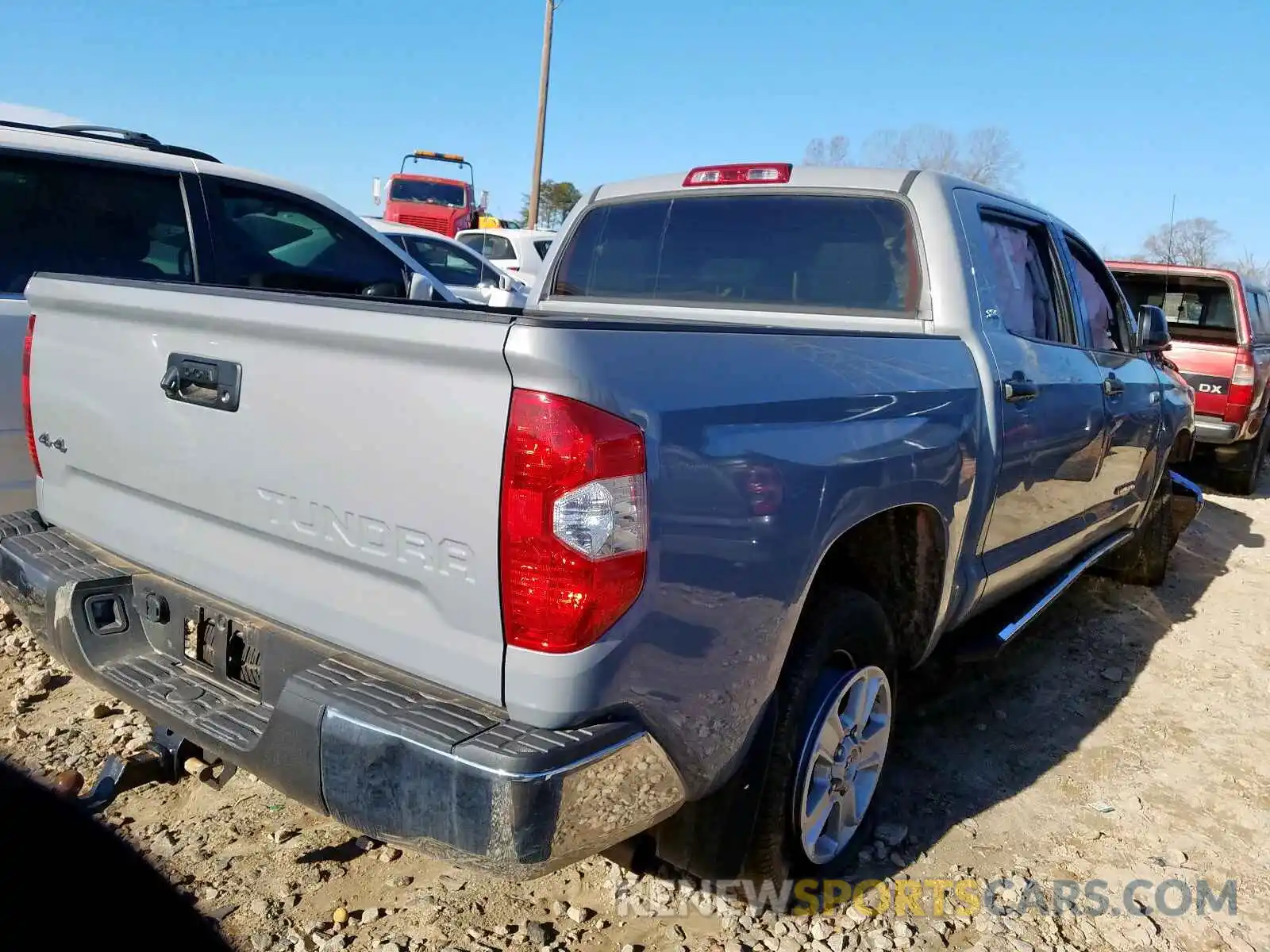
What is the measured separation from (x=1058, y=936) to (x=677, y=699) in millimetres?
1441

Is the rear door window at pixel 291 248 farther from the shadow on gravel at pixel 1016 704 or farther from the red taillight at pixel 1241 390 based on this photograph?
the red taillight at pixel 1241 390

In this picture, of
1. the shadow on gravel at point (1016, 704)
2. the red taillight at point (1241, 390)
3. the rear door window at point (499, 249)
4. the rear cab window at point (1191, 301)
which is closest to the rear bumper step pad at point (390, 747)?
the shadow on gravel at point (1016, 704)

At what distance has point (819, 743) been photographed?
2.34 m

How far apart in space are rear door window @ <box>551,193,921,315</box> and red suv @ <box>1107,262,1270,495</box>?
19.3ft

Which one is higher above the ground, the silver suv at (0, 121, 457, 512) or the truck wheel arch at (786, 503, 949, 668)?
the silver suv at (0, 121, 457, 512)

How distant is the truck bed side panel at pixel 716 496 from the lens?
164 centimetres

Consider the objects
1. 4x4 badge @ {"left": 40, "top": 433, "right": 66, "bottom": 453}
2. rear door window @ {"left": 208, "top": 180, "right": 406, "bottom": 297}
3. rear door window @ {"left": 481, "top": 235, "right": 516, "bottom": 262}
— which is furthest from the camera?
rear door window @ {"left": 481, "top": 235, "right": 516, "bottom": 262}

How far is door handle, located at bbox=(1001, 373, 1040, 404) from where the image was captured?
2.91 metres

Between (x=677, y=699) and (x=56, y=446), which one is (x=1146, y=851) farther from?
(x=56, y=446)

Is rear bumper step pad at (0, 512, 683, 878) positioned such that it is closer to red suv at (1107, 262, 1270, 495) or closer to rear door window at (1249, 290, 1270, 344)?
red suv at (1107, 262, 1270, 495)

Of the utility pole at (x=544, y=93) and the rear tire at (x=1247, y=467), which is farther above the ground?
the utility pole at (x=544, y=93)

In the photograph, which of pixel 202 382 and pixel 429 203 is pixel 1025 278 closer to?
pixel 202 382

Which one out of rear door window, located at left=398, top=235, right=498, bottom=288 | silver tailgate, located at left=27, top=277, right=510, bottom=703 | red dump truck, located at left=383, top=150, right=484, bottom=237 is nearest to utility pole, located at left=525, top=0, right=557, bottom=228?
red dump truck, located at left=383, top=150, right=484, bottom=237

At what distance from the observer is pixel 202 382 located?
2043mm
